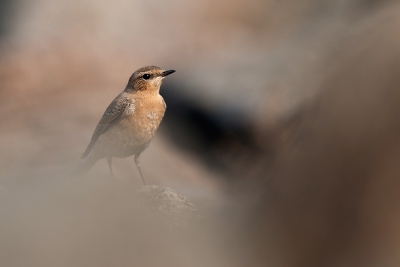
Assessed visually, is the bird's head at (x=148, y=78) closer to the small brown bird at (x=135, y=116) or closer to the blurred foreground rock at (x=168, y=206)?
the small brown bird at (x=135, y=116)

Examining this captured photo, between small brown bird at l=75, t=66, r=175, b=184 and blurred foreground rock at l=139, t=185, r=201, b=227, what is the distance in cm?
92

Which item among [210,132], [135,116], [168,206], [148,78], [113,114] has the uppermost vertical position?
[148,78]

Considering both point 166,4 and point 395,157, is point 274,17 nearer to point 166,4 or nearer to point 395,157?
point 166,4

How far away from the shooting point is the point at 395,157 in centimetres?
552

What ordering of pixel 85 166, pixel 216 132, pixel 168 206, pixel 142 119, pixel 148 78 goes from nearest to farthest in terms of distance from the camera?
pixel 168 206 → pixel 142 119 → pixel 148 78 → pixel 85 166 → pixel 216 132

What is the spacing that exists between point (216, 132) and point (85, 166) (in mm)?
4123

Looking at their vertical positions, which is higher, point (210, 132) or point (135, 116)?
point (135, 116)

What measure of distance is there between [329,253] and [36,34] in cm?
1085

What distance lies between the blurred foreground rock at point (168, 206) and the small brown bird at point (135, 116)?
92cm

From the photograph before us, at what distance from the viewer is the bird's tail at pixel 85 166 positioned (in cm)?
791

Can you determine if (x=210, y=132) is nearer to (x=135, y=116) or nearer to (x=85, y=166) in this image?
(x=85, y=166)

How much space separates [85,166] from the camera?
797 cm

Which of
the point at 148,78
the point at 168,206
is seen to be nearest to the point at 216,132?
the point at 148,78

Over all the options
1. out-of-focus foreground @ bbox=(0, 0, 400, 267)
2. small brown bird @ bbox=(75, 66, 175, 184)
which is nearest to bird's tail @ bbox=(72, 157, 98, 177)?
out-of-focus foreground @ bbox=(0, 0, 400, 267)
